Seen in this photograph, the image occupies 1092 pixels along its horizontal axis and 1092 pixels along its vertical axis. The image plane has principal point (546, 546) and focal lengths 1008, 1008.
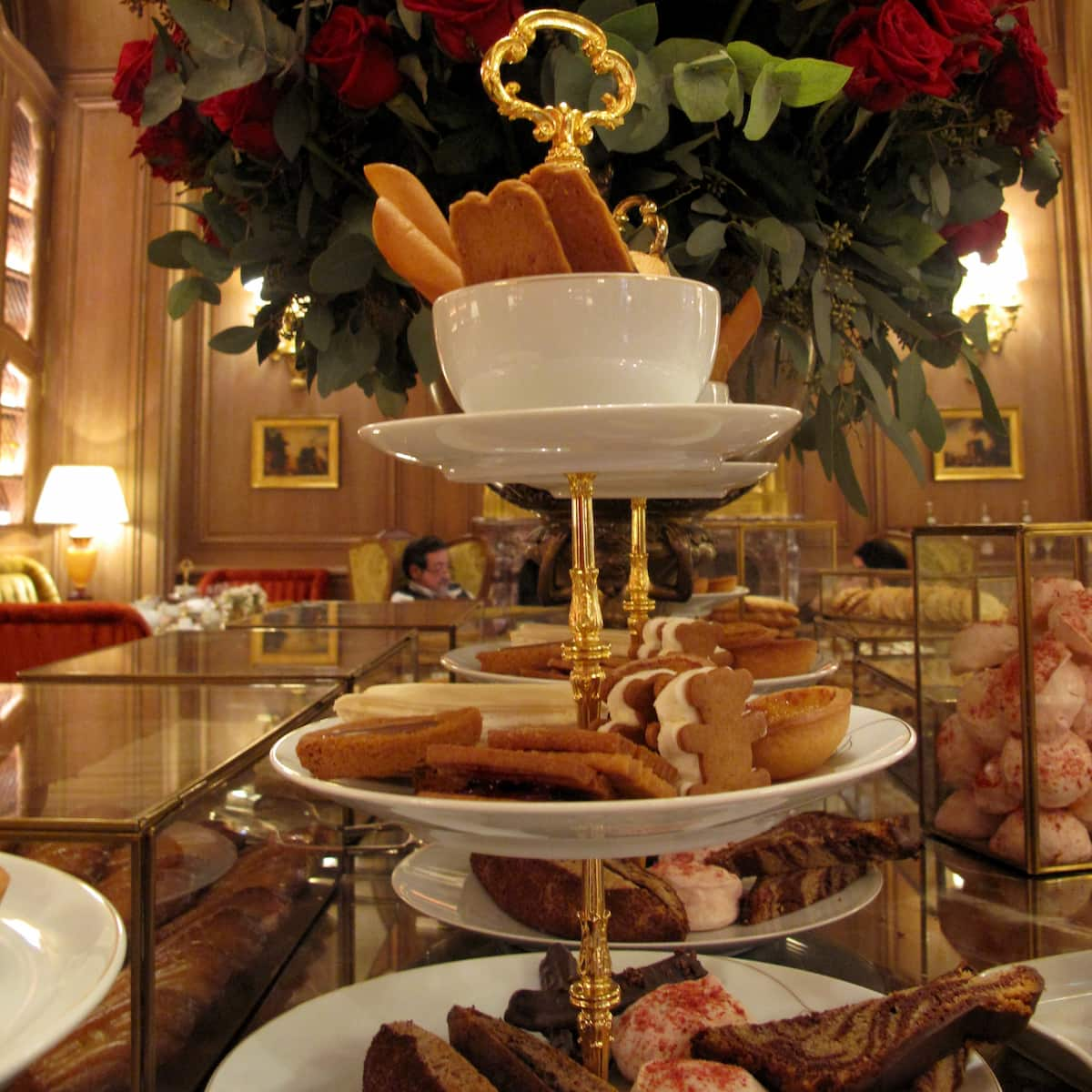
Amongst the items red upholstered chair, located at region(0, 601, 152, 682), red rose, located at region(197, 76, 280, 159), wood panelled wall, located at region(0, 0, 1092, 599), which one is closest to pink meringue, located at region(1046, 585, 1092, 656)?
red rose, located at region(197, 76, 280, 159)

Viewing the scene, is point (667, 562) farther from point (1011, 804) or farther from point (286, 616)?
point (286, 616)

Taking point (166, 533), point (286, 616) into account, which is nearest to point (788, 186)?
point (286, 616)

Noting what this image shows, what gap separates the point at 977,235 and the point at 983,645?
1.37 ft

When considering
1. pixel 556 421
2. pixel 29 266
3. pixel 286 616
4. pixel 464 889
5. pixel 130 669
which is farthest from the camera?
pixel 29 266

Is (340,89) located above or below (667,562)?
above

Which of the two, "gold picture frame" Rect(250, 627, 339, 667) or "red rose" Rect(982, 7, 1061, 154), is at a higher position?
"red rose" Rect(982, 7, 1061, 154)

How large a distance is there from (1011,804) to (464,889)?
1.51ft

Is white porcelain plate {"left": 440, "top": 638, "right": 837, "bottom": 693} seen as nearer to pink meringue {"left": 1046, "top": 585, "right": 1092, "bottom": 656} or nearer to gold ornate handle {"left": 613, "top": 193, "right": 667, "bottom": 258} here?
pink meringue {"left": 1046, "top": 585, "right": 1092, "bottom": 656}

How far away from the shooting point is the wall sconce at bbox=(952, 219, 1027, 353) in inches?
243

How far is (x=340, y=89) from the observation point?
82cm

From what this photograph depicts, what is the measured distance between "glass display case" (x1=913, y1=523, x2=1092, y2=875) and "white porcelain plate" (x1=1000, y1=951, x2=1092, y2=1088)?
19 centimetres

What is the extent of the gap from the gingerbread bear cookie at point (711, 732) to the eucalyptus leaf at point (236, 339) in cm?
76

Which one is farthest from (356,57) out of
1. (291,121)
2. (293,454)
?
(293,454)

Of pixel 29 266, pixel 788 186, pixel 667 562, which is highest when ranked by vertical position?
pixel 29 266
